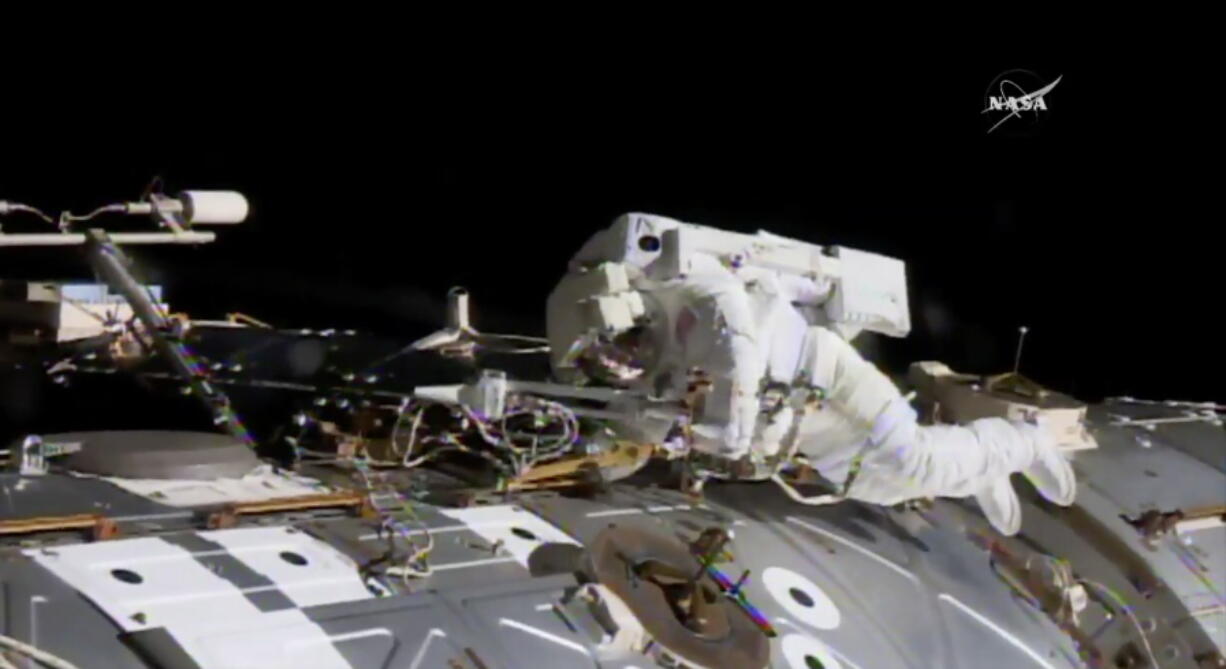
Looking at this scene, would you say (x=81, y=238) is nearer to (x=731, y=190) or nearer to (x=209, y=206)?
(x=209, y=206)

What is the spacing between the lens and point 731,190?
328 cm

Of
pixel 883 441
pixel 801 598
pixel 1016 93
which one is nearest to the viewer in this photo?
pixel 801 598

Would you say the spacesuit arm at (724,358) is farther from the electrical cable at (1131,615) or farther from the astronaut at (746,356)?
the electrical cable at (1131,615)

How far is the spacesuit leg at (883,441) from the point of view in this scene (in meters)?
1.91

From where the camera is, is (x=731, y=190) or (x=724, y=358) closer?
(x=724, y=358)

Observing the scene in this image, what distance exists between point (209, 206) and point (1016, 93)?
6.99ft

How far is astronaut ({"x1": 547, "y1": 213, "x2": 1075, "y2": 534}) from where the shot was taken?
1803 mm

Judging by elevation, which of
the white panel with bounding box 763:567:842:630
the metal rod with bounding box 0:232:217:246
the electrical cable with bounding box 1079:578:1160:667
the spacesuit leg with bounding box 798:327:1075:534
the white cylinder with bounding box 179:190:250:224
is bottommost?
the electrical cable with bounding box 1079:578:1160:667

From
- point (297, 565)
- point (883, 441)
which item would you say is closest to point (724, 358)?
point (883, 441)

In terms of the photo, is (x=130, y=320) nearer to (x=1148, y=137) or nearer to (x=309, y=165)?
(x=309, y=165)

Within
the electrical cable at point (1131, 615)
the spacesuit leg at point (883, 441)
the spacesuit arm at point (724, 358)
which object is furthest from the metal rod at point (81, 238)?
the electrical cable at point (1131, 615)

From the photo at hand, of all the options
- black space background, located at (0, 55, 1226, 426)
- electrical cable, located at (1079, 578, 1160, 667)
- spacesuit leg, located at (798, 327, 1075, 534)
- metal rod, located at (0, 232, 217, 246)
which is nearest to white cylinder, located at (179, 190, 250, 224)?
metal rod, located at (0, 232, 217, 246)

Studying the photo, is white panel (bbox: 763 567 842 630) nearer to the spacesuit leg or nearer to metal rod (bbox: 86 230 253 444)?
the spacesuit leg

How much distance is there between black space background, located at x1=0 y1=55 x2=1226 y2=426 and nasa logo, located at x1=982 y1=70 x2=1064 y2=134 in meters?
0.03
